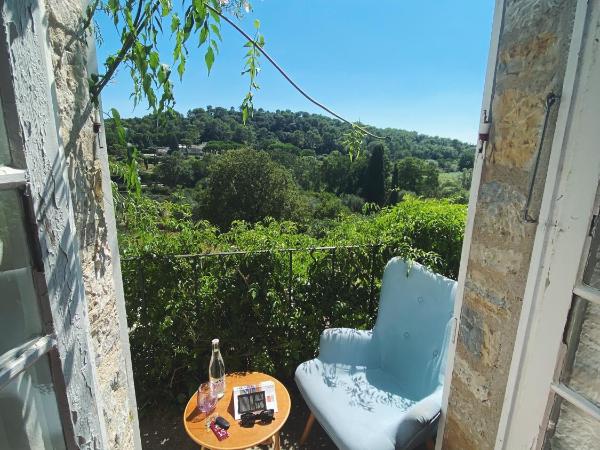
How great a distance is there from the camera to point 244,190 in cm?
2022

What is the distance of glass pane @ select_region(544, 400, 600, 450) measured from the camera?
1002 millimetres

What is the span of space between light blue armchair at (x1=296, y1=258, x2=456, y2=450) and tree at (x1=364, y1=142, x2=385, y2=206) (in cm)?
Answer: 2735

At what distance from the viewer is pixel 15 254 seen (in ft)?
2.30

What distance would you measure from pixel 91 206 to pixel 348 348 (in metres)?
1.96

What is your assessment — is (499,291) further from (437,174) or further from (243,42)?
(437,174)

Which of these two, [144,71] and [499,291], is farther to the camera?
[499,291]

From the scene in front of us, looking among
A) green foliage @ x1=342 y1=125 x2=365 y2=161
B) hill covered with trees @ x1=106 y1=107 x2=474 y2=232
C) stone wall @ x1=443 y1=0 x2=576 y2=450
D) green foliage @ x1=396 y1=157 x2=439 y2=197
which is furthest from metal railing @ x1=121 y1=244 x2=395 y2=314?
green foliage @ x1=396 y1=157 x2=439 y2=197

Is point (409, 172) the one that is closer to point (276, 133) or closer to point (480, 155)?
point (276, 133)

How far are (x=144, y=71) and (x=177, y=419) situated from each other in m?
2.47

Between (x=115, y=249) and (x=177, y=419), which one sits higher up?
(x=115, y=249)

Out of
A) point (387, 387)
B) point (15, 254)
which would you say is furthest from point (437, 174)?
point (15, 254)

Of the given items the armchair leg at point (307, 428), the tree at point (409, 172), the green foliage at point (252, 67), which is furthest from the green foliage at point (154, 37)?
the tree at point (409, 172)

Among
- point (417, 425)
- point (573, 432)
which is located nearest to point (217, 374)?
point (417, 425)

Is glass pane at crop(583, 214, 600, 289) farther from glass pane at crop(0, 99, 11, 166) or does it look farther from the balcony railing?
the balcony railing
